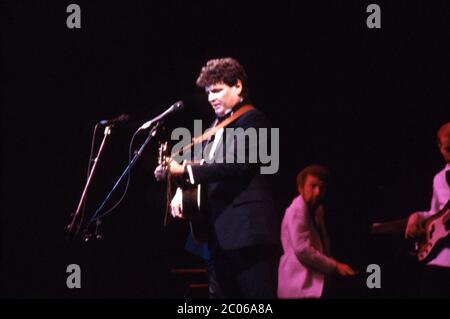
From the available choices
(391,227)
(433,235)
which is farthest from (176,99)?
(433,235)

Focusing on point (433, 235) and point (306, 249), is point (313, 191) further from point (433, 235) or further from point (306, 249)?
point (433, 235)

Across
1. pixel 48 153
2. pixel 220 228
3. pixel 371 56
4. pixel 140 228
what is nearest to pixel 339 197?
pixel 371 56

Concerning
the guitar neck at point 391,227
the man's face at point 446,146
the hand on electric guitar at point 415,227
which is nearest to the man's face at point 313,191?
the guitar neck at point 391,227

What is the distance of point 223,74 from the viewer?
3414mm

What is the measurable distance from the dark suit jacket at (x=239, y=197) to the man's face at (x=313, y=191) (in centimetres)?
168

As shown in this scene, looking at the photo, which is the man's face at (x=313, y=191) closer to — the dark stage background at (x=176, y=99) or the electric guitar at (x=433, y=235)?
the dark stage background at (x=176, y=99)

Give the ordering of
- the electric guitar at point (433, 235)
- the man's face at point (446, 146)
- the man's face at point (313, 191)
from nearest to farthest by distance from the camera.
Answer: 1. the electric guitar at point (433, 235)
2. the man's face at point (446, 146)
3. the man's face at point (313, 191)

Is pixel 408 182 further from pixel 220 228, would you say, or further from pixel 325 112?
pixel 220 228

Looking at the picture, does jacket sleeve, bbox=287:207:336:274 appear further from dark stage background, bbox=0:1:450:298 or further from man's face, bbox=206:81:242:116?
man's face, bbox=206:81:242:116

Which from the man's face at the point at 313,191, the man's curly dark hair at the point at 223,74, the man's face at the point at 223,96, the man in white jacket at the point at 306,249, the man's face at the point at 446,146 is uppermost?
the man's curly dark hair at the point at 223,74

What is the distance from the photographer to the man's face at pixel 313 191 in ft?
15.9

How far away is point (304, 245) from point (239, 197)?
1485 mm
